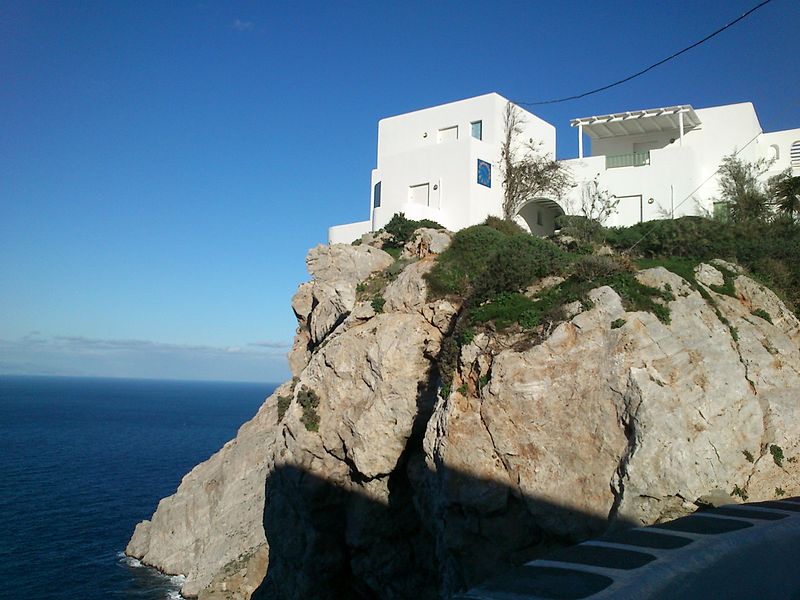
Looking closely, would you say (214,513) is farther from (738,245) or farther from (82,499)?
(738,245)

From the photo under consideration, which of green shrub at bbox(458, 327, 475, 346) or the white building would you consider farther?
the white building

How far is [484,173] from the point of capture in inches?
1119

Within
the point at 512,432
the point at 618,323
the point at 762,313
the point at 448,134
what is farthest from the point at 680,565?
the point at 448,134

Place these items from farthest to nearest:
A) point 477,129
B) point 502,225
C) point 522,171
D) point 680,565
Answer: point 477,129
point 522,171
point 502,225
point 680,565

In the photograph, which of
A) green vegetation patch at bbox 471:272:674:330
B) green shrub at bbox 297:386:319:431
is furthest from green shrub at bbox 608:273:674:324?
green shrub at bbox 297:386:319:431

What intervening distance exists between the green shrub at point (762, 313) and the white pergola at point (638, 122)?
12.7 metres

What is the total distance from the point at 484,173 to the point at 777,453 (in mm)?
18889

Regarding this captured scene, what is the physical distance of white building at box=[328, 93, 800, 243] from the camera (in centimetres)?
2555

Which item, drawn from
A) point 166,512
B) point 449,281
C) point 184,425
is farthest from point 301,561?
point 184,425

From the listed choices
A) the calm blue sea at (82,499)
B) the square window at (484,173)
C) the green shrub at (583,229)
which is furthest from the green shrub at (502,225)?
the calm blue sea at (82,499)

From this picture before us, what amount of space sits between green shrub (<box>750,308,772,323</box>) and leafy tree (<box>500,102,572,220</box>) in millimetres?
13895

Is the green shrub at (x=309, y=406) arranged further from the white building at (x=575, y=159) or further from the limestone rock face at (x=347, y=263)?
the white building at (x=575, y=159)

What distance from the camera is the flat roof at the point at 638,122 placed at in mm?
26016

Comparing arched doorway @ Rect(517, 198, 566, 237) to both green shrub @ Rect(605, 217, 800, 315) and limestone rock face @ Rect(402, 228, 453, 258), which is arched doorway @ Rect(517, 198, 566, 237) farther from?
green shrub @ Rect(605, 217, 800, 315)
